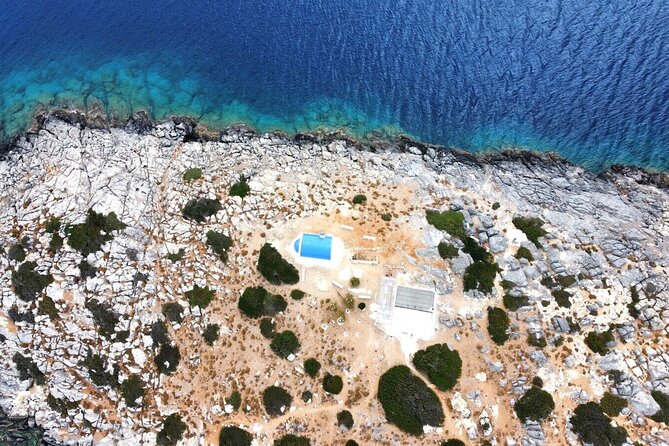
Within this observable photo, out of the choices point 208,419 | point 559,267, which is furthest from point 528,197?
point 208,419

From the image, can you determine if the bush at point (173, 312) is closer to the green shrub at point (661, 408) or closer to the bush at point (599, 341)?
the bush at point (599, 341)

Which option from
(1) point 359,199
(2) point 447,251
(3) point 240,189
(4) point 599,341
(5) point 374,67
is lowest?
(4) point 599,341

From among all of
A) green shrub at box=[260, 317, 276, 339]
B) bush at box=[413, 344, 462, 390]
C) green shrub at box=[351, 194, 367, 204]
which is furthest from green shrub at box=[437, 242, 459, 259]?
green shrub at box=[260, 317, 276, 339]

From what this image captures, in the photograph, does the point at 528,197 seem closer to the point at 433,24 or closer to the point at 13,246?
the point at 433,24

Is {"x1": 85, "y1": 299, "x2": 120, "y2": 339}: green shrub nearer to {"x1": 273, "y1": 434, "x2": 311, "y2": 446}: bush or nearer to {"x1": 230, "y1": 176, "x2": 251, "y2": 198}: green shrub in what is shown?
{"x1": 230, "y1": 176, "x2": 251, "y2": 198}: green shrub

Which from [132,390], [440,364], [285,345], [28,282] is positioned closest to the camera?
[440,364]

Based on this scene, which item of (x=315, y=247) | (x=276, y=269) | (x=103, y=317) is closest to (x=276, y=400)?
(x=276, y=269)

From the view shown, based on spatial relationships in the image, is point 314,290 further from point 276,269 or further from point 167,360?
point 167,360

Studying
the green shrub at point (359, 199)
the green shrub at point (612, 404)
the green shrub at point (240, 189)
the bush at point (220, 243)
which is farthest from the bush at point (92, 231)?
the green shrub at point (612, 404)
